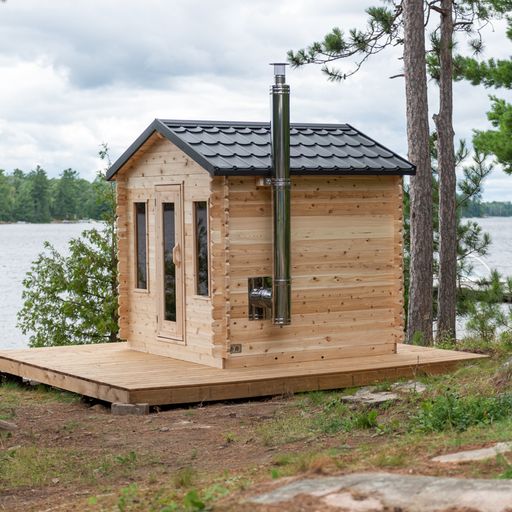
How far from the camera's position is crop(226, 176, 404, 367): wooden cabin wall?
36.1 feet

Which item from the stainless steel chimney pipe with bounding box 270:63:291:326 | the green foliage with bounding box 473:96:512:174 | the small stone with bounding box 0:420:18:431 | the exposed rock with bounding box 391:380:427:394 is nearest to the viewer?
the small stone with bounding box 0:420:18:431

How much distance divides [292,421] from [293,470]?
3.21 metres

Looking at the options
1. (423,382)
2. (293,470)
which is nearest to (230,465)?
(293,470)

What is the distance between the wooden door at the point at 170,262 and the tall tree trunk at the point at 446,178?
722 cm

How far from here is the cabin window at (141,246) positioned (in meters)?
12.6

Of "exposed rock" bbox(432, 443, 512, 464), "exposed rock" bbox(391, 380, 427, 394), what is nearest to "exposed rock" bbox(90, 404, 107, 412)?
"exposed rock" bbox(391, 380, 427, 394)

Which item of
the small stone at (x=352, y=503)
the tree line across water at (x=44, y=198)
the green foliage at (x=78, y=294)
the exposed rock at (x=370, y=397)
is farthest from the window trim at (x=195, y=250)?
the tree line across water at (x=44, y=198)

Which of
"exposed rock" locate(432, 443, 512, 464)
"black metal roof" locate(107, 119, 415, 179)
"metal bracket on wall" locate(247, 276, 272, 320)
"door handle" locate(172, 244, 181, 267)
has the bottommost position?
"exposed rock" locate(432, 443, 512, 464)

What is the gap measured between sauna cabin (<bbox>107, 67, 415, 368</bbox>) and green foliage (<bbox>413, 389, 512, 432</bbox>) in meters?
3.27

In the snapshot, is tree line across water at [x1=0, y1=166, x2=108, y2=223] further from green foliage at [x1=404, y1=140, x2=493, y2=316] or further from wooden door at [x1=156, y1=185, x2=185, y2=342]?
wooden door at [x1=156, y1=185, x2=185, y2=342]

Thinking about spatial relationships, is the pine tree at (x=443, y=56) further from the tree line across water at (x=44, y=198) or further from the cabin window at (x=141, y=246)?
the tree line across water at (x=44, y=198)

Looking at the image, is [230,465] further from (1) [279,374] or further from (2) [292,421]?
(1) [279,374]

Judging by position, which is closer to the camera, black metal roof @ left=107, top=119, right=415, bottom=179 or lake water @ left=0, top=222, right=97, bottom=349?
black metal roof @ left=107, top=119, right=415, bottom=179

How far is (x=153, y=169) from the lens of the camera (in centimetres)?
1226
